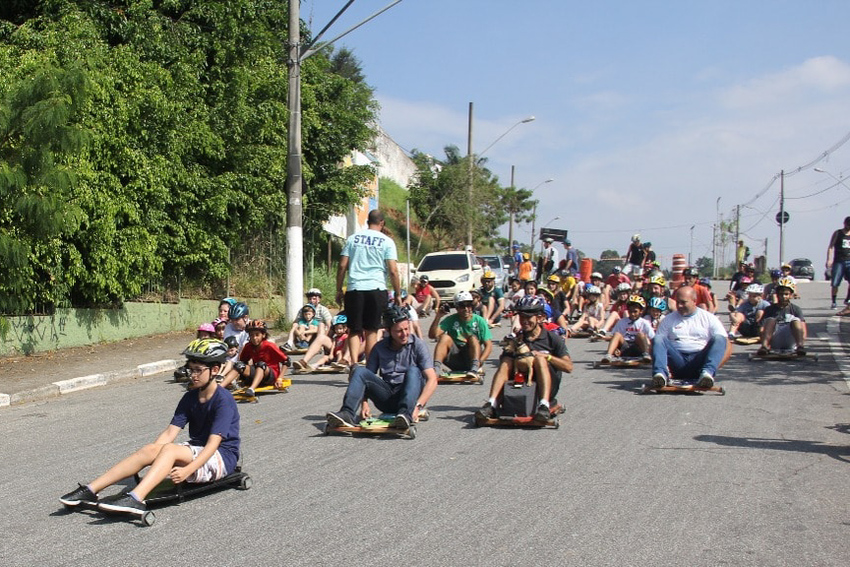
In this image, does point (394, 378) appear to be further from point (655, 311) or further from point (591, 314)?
point (591, 314)

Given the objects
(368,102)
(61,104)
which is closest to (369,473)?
(61,104)

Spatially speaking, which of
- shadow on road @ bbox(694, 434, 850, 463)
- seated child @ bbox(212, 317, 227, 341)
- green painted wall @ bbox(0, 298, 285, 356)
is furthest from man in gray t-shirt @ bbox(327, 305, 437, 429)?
green painted wall @ bbox(0, 298, 285, 356)

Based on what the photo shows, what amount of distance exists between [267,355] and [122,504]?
19.9 feet

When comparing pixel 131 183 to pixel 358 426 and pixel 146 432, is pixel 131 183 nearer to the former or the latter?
pixel 146 432

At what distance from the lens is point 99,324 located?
1727cm

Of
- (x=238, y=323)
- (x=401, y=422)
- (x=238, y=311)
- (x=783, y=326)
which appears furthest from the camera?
(x=783, y=326)

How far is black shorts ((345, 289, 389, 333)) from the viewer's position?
11.6 metres

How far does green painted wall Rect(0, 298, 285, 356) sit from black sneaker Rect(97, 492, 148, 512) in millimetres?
8759

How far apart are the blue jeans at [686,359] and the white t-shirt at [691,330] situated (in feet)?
0.23

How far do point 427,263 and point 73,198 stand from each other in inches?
671

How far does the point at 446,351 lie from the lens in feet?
42.2

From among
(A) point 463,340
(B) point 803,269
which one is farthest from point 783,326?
(B) point 803,269

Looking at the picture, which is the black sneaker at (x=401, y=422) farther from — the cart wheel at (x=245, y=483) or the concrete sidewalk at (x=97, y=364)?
the concrete sidewalk at (x=97, y=364)

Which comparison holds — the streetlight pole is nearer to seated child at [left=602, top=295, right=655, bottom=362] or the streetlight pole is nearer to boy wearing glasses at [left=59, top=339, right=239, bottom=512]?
seated child at [left=602, top=295, right=655, bottom=362]
